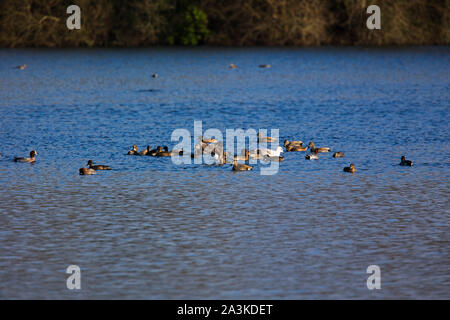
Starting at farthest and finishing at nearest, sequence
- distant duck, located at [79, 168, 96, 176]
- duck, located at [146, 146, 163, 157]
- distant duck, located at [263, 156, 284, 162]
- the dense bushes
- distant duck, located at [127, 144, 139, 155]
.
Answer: the dense bushes → distant duck, located at [127, 144, 139, 155] → duck, located at [146, 146, 163, 157] → distant duck, located at [263, 156, 284, 162] → distant duck, located at [79, 168, 96, 176]

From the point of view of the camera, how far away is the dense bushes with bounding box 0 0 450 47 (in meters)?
71.2

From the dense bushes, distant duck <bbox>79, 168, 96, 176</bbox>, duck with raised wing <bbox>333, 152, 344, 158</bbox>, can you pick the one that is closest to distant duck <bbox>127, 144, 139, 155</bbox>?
distant duck <bbox>79, 168, 96, 176</bbox>

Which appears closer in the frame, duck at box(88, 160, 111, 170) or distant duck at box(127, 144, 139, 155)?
duck at box(88, 160, 111, 170)

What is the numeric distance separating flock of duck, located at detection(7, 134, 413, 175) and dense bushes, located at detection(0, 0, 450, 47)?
164ft

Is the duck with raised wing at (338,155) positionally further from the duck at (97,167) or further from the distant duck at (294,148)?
the duck at (97,167)

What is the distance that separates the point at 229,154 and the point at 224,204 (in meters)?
5.15

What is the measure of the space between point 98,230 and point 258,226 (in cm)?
281

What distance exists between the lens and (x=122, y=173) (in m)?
19.9

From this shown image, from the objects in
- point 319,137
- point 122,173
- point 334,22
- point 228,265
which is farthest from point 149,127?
point 334,22

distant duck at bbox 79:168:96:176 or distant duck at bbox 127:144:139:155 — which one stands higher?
distant duck at bbox 127:144:139:155

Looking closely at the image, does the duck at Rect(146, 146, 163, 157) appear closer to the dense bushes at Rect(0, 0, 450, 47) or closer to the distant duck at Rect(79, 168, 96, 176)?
the distant duck at Rect(79, 168, 96, 176)

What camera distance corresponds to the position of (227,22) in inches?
2970

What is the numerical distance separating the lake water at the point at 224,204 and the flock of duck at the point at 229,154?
0.29m
